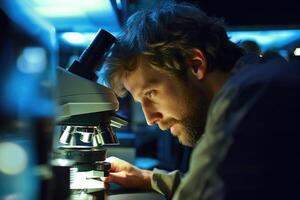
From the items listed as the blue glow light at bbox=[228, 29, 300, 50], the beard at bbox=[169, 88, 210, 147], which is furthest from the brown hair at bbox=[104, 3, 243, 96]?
the blue glow light at bbox=[228, 29, 300, 50]

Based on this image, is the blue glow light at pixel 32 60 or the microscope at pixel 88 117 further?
the microscope at pixel 88 117

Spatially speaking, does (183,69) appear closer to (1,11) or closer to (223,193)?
(223,193)

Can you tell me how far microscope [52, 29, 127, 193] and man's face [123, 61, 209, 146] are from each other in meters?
0.18

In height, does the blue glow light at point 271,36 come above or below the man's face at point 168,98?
above

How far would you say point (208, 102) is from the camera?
1.31 meters

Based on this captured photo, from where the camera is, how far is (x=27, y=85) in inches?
20.4

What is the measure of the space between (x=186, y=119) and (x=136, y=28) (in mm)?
366

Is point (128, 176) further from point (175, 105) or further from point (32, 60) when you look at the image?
point (32, 60)

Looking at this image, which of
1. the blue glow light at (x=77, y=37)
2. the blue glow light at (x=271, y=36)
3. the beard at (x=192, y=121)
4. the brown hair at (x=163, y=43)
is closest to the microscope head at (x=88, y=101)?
the brown hair at (x=163, y=43)

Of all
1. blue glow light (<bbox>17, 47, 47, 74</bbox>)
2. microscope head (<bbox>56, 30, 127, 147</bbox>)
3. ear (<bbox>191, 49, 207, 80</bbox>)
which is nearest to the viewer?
blue glow light (<bbox>17, 47, 47, 74</bbox>)

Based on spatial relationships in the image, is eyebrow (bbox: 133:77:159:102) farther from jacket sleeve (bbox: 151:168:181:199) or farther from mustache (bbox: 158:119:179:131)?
jacket sleeve (bbox: 151:168:181:199)

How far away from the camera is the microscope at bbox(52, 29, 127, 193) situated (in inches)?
37.4

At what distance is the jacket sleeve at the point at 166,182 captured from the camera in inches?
50.4

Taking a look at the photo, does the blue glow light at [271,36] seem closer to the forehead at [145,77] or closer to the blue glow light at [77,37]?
the blue glow light at [77,37]
